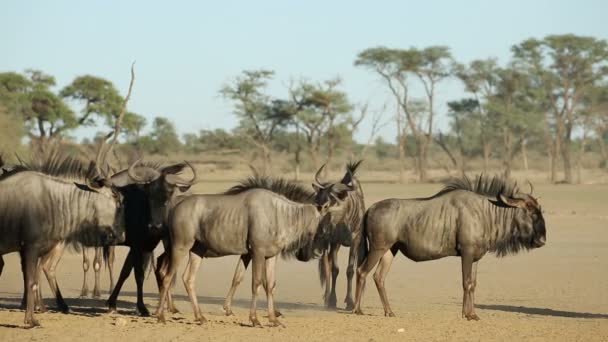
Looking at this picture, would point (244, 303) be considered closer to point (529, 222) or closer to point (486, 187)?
point (486, 187)

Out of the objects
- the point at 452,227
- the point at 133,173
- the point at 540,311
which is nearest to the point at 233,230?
the point at 133,173

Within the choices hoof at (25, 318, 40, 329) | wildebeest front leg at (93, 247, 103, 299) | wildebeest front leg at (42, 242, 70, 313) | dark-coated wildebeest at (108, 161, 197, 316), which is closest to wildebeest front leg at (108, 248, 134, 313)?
dark-coated wildebeest at (108, 161, 197, 316)

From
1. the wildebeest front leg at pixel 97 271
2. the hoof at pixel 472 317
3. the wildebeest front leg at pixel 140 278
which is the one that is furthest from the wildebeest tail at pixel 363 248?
the wildebeest front leg at pixel 97 271

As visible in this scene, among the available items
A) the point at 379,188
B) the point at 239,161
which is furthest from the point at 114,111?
the point at 379,188

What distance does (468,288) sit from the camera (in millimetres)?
11391

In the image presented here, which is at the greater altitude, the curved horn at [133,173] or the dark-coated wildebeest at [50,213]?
the curved horn at [133,173]

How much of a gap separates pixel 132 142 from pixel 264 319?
5341 centimetres

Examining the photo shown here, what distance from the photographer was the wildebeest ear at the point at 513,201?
11.8 meters

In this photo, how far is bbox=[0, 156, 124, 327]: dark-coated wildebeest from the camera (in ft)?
34.5

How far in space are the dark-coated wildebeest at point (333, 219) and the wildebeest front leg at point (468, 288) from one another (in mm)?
1723

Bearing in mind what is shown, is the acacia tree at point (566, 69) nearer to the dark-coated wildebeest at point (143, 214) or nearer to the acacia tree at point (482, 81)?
the acacia tree at point (482, 81)

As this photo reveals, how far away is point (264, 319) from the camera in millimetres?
11195

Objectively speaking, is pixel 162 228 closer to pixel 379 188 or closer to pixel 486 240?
pixel 486 240

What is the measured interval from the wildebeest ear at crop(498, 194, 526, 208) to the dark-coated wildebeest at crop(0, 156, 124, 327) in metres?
4.30
